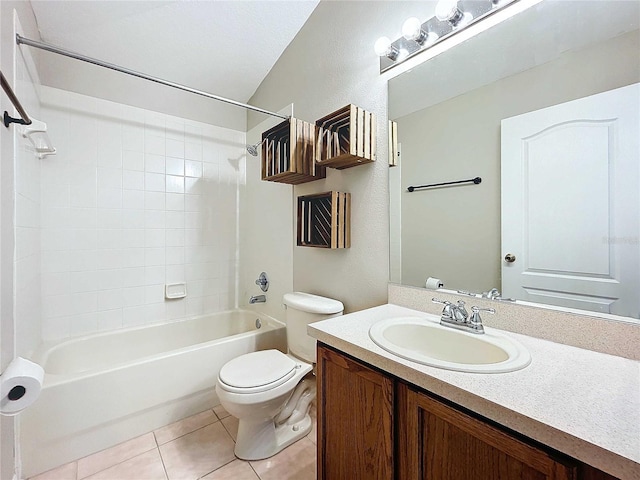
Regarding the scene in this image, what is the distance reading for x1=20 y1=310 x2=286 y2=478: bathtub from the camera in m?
1.38

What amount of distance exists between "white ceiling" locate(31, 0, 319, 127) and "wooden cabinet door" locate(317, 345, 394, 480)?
2107 millimetres

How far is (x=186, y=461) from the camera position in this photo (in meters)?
1.43

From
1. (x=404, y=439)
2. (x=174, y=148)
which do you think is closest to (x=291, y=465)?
(x=404, y=439)

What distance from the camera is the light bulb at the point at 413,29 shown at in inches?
49.5

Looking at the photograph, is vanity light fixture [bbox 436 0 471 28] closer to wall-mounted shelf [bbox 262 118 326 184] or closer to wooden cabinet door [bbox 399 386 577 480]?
wall-mounted shelf [bbox 262 118 326 184]

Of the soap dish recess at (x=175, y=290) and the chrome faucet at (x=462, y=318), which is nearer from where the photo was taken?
the chrome faucet at (x=462, y=318)

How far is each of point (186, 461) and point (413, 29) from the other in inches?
91.7

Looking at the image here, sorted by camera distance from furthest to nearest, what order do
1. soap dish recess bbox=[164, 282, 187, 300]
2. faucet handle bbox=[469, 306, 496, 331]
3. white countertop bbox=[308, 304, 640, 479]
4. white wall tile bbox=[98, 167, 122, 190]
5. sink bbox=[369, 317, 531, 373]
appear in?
soap dish recess bbox=[164, 282, 187, 300]
white wall tile bbox=[98, 167, 122, 190]
faucet handle bbox=[469, 306, 496, 331]
sink bbox=[369, 317, 531, 373]
white countertop bbox=[308, 304, 640, 479]

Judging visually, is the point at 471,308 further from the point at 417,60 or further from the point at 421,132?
the point at 417,60

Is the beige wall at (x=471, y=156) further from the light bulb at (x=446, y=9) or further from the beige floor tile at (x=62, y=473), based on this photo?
the beige floor tile at (x=62, y=473)

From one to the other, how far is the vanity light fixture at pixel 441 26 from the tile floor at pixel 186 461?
2.04 meters

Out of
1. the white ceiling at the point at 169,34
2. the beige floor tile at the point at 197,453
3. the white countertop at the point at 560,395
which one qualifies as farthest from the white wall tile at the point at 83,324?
the white countertop at the point at 560,395

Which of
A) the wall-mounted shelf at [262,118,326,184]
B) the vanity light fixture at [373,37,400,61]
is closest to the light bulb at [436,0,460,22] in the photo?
the vanity light fixture at [373,37,400,61]

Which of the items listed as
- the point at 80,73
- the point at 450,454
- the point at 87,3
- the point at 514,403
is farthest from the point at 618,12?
the point at 80,73
